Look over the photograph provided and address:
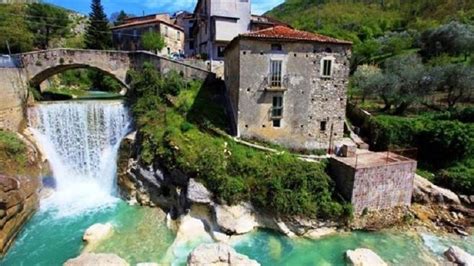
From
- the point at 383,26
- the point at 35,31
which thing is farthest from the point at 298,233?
the point at 383,26

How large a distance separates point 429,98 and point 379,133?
9951mm

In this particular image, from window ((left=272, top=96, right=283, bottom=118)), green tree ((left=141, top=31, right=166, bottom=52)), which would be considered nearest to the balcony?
window ((left=272, top=96, right=283, bottom=118))

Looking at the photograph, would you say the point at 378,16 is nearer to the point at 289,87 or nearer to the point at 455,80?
the point at 455,80

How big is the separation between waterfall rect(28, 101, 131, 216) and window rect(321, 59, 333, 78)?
15511mm

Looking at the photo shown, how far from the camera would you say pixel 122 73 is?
1102 inches

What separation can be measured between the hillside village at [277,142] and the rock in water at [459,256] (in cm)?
5

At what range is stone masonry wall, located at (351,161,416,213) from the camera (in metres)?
17.9

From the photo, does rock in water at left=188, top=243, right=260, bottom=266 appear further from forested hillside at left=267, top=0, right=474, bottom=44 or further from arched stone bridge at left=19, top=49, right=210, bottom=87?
forested hillside at left=267, top=0, right=474, bottom=44

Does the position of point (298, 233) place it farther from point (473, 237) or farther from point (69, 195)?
point (69, 195)

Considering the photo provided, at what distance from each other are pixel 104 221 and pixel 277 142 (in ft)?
38.7

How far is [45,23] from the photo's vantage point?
50.4 m

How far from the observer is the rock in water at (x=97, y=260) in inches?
545

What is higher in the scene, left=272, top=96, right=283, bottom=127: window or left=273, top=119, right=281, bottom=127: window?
left=272, top=96, right=283, bottom=127: window

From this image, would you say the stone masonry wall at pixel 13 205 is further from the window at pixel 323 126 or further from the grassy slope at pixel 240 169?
the window at pixel 323 126
